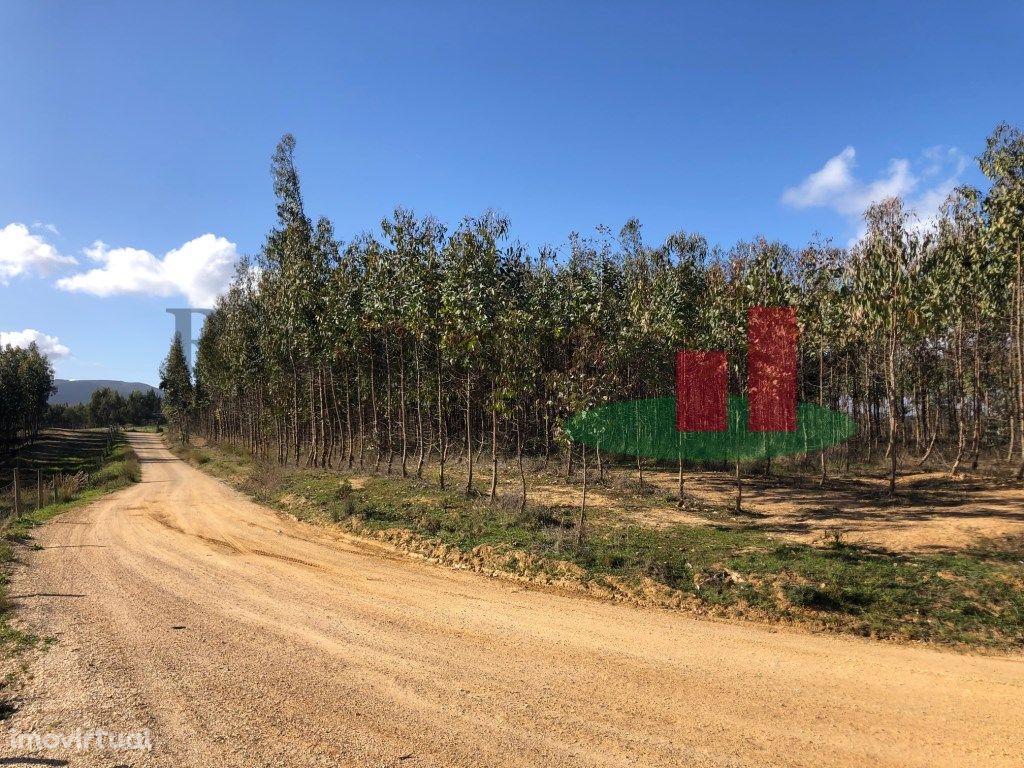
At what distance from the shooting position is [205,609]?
12.1m

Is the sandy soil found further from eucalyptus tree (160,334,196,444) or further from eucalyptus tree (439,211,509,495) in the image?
eucalyptus tree (160,334,196,444)

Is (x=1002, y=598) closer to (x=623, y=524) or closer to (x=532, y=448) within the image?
(x=623, y=524)

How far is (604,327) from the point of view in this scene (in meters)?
25.6

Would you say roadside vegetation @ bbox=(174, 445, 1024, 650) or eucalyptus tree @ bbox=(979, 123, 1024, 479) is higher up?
eucalyptus tree @ bbox=(979, 123, 1024, 479)

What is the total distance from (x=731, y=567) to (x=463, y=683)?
8.61 metres

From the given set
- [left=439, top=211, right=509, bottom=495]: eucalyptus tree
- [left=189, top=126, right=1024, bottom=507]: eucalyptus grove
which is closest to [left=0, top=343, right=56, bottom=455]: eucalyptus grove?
[left=189, top=126, right=1024, bottom=507]: eucalyptus grove

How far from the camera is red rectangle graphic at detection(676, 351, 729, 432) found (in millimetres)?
26625

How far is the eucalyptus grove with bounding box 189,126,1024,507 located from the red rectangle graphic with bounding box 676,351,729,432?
77 centimetres

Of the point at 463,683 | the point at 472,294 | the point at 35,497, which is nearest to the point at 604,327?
the point at 472,294

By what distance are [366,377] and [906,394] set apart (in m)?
37.5

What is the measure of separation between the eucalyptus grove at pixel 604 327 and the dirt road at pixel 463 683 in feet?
27.8
